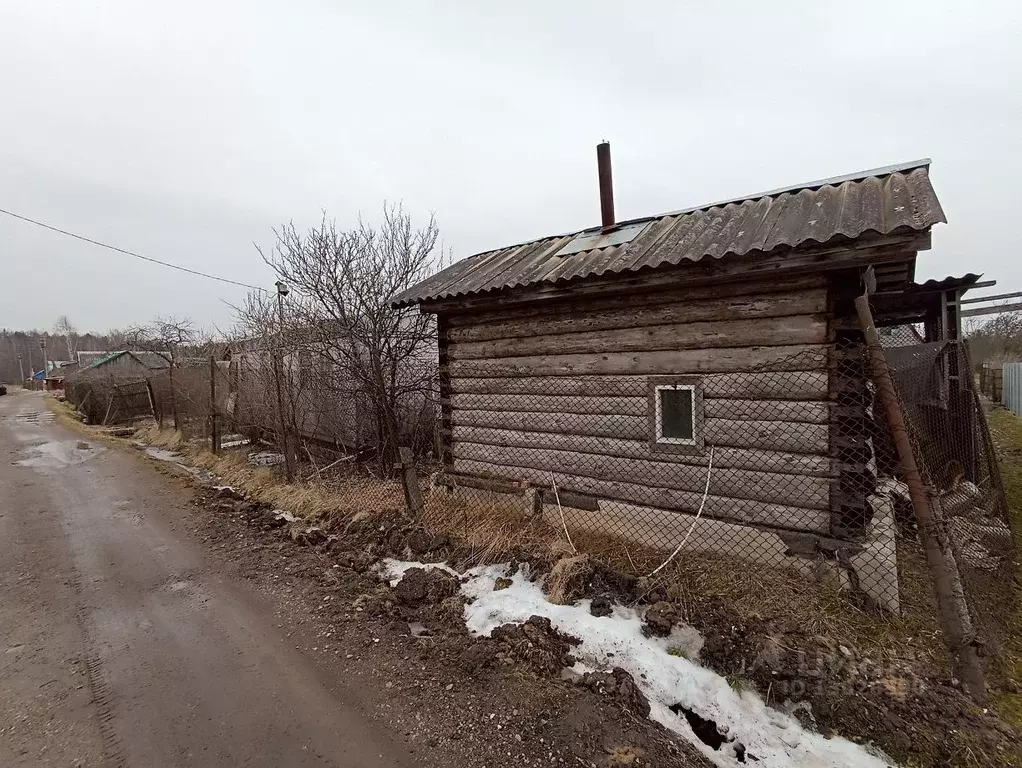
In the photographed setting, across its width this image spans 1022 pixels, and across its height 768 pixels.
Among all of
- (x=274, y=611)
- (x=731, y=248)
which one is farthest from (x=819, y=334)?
(x=274, y=611)

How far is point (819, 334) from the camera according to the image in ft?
13.0

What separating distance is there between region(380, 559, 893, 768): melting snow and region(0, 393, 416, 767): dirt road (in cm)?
135

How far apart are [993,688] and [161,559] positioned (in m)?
7.34

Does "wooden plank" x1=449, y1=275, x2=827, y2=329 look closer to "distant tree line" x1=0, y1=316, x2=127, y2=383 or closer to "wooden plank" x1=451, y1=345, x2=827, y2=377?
"wooden plank" x1=451, y1=345, x2=827, y2=377

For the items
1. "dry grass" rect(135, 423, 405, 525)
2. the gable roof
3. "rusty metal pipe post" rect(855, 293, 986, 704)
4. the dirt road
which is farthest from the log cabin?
the gable roof

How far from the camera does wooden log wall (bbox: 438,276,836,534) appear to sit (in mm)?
4066

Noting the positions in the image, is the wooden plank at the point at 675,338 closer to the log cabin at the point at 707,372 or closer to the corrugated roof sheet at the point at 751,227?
the log cabin at the point at 707,372

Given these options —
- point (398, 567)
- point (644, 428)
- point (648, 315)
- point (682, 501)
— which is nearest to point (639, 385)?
point (644, 428)

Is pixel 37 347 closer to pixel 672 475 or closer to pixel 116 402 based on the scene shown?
pixel 116 402

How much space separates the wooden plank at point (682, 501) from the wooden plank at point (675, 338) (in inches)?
56.9

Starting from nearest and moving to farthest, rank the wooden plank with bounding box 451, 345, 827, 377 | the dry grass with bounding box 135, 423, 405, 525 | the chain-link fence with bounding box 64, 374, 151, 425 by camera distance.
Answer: the wooden plank with bounding box 451, 345, 827, 377
the dry grass with bounding box 135, 423, 405, 525
the chain-link fence with bounding box 64, 374, 151, 425

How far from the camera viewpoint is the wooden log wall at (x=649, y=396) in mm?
4066

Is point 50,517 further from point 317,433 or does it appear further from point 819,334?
point 819,334

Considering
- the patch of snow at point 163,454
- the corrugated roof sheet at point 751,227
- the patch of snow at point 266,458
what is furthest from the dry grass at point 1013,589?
the patch of snow at point 163,454
